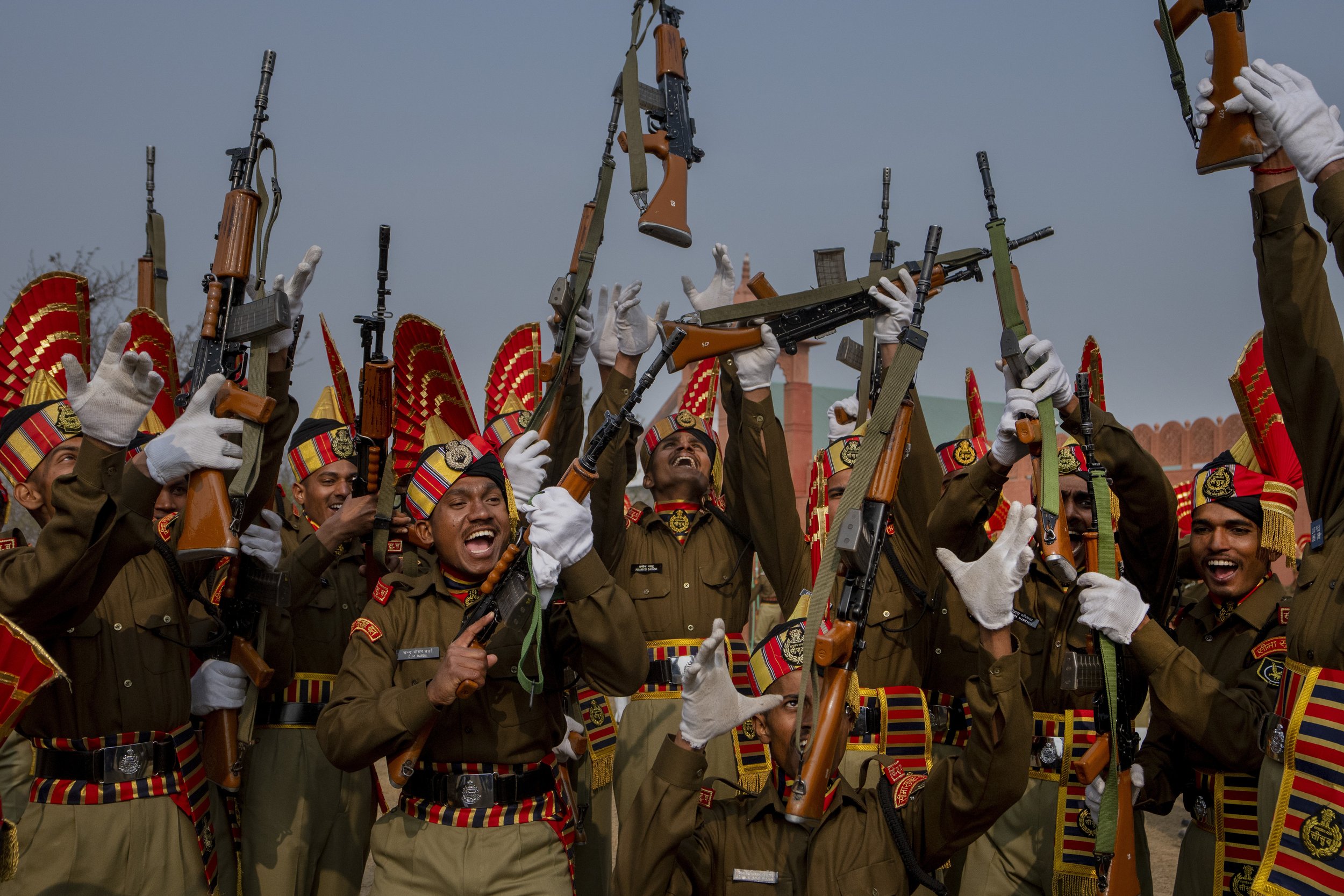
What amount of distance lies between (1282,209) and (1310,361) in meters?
0.46

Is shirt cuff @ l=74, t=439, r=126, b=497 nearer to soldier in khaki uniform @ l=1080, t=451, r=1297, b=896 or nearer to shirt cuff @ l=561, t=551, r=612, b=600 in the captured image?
shirt cuff @ l=561, t=551, r=612, b=600

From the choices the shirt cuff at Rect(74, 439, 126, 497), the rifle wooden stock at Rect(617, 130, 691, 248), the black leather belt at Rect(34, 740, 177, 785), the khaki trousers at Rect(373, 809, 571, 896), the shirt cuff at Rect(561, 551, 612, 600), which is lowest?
the khaki trousers at Rect(373, 809, 571, 896)

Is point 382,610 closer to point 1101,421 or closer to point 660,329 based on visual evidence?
point 660,329

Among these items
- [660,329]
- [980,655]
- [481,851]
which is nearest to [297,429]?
[660,329]

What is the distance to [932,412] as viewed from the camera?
2364 centimetres

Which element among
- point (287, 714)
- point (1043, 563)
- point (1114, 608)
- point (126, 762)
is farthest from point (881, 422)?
point (287, 714)

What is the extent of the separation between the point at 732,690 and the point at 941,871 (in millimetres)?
2361

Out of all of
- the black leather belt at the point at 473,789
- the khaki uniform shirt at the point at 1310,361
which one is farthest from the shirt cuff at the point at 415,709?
the khaki uniform shirt at the point at 1310,361

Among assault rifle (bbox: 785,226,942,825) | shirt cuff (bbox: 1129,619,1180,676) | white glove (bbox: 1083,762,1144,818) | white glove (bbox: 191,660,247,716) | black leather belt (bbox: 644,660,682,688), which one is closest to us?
assault rifle (bbox: 785,226,942,825)

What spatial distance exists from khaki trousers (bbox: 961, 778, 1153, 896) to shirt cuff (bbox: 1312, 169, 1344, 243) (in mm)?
2707

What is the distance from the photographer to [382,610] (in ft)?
15.3

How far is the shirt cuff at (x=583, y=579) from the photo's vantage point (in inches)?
166

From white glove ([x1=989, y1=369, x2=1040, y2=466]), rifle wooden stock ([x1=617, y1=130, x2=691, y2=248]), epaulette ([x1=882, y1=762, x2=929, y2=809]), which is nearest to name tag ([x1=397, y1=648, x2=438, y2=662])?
epaulette ([x1=882, y1=762, x2=929, y2=809])

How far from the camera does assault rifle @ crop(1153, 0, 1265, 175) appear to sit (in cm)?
353
